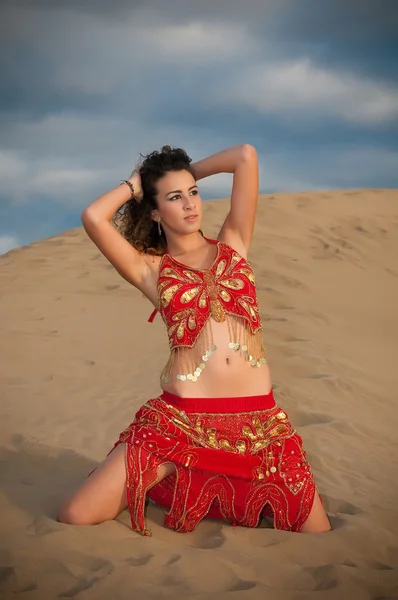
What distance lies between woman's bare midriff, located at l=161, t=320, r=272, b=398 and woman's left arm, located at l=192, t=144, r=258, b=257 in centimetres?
60

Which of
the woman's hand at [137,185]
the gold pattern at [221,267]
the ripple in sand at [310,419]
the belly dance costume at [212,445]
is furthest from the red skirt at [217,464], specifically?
the ripple in sand at [310,419]

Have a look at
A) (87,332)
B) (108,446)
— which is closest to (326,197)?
(87,332)

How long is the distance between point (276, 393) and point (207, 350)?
103 inches

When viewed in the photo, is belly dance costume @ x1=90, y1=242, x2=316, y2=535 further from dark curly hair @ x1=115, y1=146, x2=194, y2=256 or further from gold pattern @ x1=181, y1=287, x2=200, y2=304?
dark curly hair @ x1=115, y1=146, x2=194, y2=256

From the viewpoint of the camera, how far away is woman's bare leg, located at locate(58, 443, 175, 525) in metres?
3.72

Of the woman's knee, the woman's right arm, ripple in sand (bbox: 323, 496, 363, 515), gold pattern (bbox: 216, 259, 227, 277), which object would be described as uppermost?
the woman's right arm

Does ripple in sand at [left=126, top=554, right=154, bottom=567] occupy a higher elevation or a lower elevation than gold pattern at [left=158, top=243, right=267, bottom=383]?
lower

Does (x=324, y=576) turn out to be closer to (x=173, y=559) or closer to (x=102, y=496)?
(x=173, y=559)

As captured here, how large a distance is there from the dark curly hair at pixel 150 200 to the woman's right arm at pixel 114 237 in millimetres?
103

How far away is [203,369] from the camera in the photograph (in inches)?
151

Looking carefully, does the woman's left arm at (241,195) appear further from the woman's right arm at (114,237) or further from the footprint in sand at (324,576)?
the footprint in sand at (324,576)

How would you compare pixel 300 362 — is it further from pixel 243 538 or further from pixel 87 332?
pixel 243 538

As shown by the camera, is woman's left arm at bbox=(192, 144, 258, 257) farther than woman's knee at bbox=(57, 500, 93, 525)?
Yes

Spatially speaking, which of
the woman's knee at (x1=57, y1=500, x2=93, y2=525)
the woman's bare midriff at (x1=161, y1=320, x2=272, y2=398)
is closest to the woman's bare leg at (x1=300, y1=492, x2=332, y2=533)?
the woman's bare midriff at (x1=161, y1=320, x2=272, y2=398)
